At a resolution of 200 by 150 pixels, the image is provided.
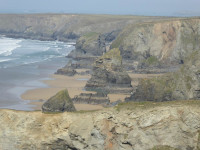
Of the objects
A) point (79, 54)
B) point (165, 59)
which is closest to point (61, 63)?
point (79, 54)

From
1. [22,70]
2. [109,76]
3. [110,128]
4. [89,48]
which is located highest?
[110,128]

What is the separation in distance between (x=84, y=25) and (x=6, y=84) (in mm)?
104518

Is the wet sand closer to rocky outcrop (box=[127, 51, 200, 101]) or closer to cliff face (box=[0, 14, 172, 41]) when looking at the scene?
rocky outcrop (box=[127, 51, 200, 101])

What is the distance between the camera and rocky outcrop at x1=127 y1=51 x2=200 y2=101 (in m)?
38.1

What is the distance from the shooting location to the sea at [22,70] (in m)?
49.8

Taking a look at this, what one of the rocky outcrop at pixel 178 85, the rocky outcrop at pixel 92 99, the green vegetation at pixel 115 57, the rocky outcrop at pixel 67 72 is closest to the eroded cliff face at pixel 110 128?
the rocky outcrop at pixel 178 85

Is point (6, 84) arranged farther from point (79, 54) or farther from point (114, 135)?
point (114, 135)

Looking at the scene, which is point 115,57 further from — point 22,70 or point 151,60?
point 151,60

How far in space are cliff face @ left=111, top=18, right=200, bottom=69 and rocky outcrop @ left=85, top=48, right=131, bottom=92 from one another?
1945cm

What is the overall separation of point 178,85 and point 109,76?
20.0 metres

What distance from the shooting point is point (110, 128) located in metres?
Answer: 18.9

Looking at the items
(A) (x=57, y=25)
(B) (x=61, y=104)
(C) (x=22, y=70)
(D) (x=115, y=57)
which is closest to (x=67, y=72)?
(C) (x=22, y=70)

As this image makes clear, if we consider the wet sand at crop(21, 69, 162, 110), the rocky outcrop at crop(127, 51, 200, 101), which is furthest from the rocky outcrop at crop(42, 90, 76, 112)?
the rocky outcrop at crop(127, 51, 200, 101)

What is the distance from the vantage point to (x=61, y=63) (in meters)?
87.0
